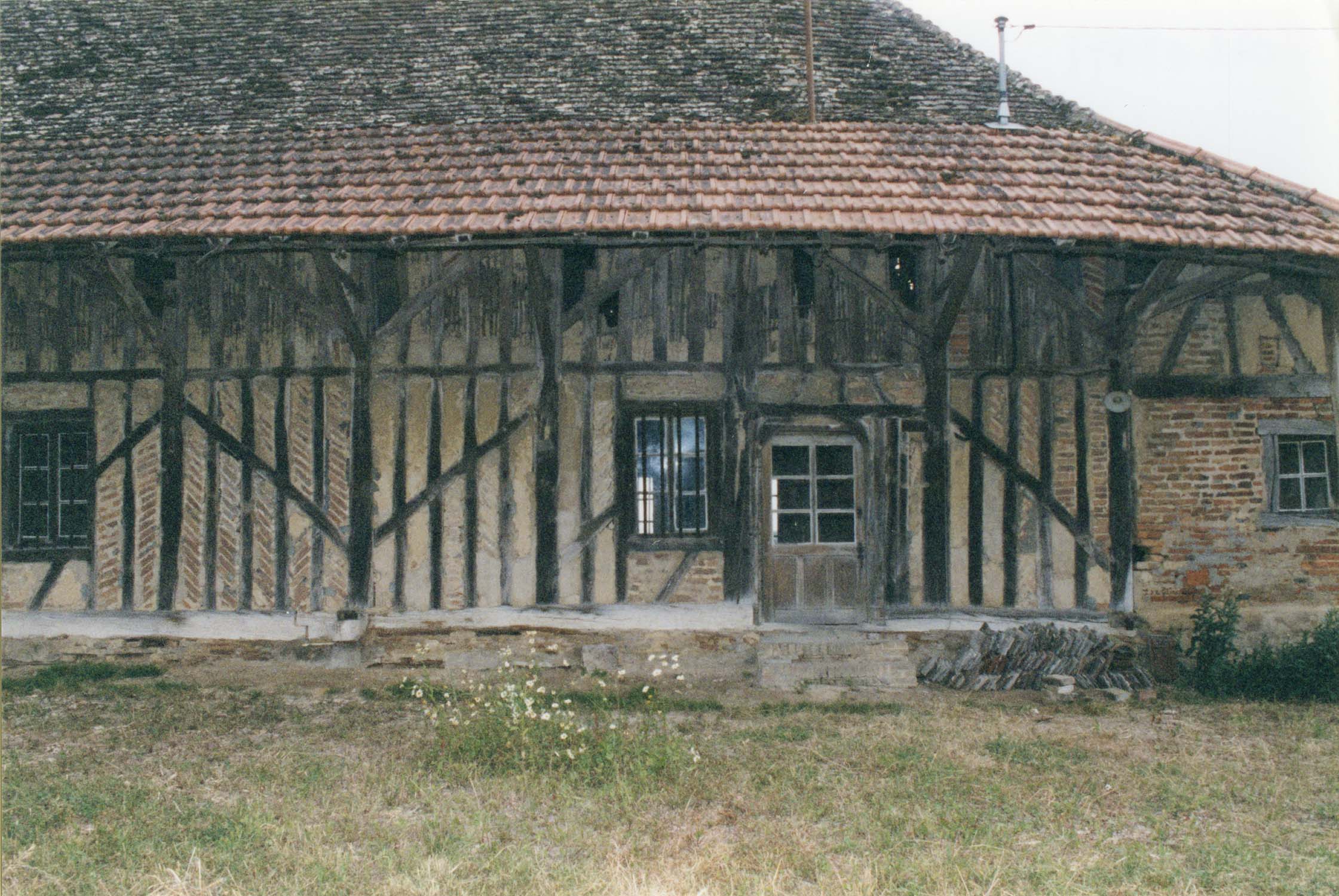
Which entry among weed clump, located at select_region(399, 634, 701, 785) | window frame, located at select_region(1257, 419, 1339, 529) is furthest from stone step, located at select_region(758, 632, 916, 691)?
window frame, located at select_region(1257, 419, 1339, 529)

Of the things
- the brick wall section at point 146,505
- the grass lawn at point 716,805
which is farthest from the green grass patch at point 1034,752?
the brick wall section at point 146,505

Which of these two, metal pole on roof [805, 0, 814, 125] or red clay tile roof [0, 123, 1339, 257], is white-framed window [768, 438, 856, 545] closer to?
red clay tile roof [0, 123, 1339, 257]

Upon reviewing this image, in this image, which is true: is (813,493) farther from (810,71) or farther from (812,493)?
(810,71)

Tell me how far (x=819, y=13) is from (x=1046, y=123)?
324cm

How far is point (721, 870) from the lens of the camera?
3.90m

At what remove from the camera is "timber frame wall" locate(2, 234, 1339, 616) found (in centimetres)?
745

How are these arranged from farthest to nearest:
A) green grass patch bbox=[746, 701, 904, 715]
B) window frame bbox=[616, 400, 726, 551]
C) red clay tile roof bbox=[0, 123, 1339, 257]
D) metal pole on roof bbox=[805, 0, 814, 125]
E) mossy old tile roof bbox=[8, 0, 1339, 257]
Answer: metal pole on roof bbox=[805, 0, 814, 125] < window frame bbox=[616, 400, 726, 551] < green grass patch bbox=[746, 701, 904, 715] < mossy old tile roof bbox=[8, 0, 1339, 257] < red clay tile roof bbox=[0, 123, 1339, 257]

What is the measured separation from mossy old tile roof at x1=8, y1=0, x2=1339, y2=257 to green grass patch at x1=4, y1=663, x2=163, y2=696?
3530 millimetres

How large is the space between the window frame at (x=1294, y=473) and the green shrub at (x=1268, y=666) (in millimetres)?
835

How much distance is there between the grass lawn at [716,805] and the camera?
3877 millimetres

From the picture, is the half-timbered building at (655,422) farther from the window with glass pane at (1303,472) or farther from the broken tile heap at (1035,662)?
the broken tile heap at (1035,662)

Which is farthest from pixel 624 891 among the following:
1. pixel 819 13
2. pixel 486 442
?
pixel 819 13

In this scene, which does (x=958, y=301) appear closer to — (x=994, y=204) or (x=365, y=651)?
(x=994, y=204)

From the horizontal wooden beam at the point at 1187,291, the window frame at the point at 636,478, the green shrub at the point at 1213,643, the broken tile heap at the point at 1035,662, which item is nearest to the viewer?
Result: the green shrub at the point at 1213,643
